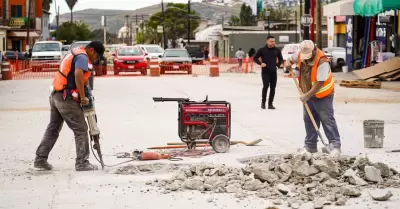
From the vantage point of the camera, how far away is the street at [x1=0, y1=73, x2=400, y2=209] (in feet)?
30.6

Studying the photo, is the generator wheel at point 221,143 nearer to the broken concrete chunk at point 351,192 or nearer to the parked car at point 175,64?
the broken concrete chunk at point 351,192

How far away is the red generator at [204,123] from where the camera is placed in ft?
42.6

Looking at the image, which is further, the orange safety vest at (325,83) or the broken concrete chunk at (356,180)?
the orange safety vest at (325,83)

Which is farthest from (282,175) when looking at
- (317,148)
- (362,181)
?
(317,148)

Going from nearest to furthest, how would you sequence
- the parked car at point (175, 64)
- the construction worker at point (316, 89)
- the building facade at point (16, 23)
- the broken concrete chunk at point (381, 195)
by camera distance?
1. the broken concrete chunk at point (381, 195)
2. the construction worker at point (316, 89)
3. the parked car at point (175, 64)
4. the building facade at point (16, 23)

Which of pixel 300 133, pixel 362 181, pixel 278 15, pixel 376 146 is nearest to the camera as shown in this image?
pixel 362 181

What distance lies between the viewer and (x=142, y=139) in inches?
593

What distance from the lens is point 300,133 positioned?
15812mm

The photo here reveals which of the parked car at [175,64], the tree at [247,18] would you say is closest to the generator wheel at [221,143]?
the parked car at [175,64]

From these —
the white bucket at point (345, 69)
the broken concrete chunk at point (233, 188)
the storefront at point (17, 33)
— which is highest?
the storefront at point (17, 33)

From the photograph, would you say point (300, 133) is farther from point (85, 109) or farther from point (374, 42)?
point (374, 42)

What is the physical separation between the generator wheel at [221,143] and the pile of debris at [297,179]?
2.39 meters

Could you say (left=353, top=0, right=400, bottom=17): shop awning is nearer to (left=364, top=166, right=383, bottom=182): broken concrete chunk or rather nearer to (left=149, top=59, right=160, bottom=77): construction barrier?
(left=149, top=59, right=160, bottom=77): construction barrier

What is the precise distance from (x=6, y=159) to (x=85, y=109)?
1.83m
